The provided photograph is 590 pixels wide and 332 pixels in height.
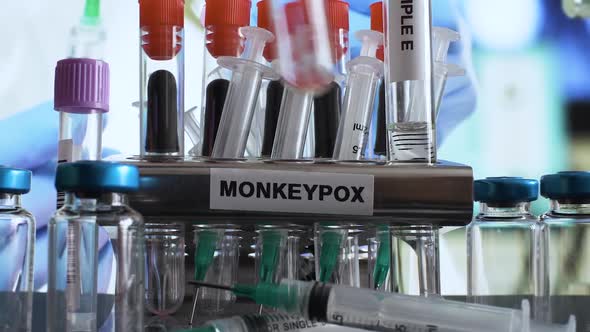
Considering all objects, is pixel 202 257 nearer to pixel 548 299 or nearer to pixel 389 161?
pixel 389 161

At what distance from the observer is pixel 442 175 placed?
0.50 metres

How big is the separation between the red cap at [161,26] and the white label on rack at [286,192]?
0.46 feet

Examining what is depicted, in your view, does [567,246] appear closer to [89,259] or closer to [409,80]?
[409,80]

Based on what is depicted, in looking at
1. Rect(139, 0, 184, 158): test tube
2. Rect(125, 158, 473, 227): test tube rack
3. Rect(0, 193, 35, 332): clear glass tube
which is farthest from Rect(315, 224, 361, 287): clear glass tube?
Rect(0, 193, 35, 332): clear glass tube

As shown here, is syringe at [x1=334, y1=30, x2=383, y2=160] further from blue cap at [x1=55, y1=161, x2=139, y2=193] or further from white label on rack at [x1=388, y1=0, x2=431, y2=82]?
blue cap at [x1=55, y1=161, x2=139, y2=193]

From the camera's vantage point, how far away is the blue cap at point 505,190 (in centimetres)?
52

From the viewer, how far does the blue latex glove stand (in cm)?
92

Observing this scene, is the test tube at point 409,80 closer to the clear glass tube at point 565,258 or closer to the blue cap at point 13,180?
the clear glass tube at point 565,258

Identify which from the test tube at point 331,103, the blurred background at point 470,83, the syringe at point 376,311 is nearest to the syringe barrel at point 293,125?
the test tube at point 331,103

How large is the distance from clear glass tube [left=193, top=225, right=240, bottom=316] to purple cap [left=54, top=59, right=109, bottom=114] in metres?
0.14

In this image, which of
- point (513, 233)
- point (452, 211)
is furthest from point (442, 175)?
point (513, 233)

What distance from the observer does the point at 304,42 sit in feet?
1.58

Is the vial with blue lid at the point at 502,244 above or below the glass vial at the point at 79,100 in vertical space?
below

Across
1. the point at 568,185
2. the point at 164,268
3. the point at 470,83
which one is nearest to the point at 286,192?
the point at 164,268
